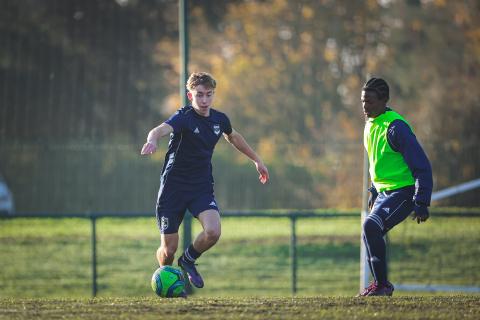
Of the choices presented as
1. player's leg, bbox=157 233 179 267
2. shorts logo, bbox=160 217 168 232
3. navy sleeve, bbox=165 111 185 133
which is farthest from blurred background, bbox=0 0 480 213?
navy sleeve, bbox=165 111 185 133

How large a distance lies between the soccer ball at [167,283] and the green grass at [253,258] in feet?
17.9

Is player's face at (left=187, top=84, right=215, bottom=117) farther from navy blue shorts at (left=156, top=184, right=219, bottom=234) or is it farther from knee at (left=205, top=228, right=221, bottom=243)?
knee at (left=205, top=228, right=221, bottom=243)

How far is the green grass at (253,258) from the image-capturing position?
1429cm

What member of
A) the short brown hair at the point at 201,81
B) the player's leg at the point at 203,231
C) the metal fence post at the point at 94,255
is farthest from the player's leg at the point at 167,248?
the metal fence post at the point at 94,255

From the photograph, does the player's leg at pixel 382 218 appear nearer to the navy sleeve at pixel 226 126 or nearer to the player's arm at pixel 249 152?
the player's arm at pixel 249 152

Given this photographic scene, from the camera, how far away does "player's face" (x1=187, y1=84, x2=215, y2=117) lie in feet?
26.9

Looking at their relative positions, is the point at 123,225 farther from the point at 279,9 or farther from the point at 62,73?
the point at 279,9

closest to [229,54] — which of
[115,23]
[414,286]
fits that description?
[115,23]

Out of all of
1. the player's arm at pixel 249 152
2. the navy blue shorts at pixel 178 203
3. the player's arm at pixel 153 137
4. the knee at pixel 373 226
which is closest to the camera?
the player's arm at pixel 153 137

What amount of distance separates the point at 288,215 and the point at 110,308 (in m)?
5.58

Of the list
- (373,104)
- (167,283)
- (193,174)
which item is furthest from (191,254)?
(373,104)

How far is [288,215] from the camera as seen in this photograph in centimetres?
1248

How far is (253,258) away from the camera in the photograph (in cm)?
1556

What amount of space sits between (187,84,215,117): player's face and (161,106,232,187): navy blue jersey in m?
0.05
